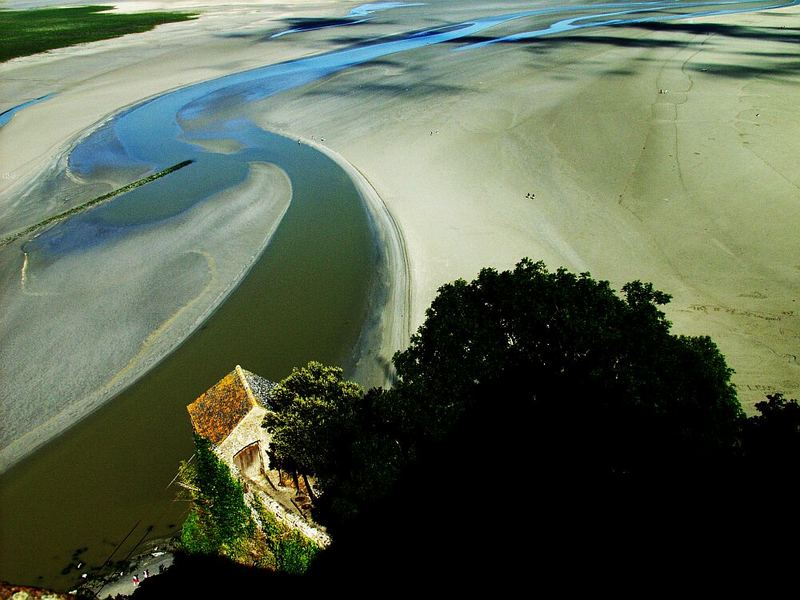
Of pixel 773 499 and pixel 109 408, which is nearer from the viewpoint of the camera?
pixel 773 499

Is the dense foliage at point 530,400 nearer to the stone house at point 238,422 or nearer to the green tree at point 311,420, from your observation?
the green tree at point 311,420

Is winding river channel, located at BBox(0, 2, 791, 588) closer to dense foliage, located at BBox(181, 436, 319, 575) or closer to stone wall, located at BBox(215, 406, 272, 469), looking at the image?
dense foliage, located at BBox(181, 436, 319, 575)

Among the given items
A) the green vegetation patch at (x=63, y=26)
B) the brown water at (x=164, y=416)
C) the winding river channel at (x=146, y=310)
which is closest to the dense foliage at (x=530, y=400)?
the brown water at (x=164, y=416)

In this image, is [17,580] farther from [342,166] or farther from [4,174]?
[4,174]

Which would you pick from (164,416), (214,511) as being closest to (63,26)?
(164,416)

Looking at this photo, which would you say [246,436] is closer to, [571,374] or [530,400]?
[530,400]

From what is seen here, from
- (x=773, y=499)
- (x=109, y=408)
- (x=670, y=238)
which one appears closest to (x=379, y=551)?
(x=773, y=499)
